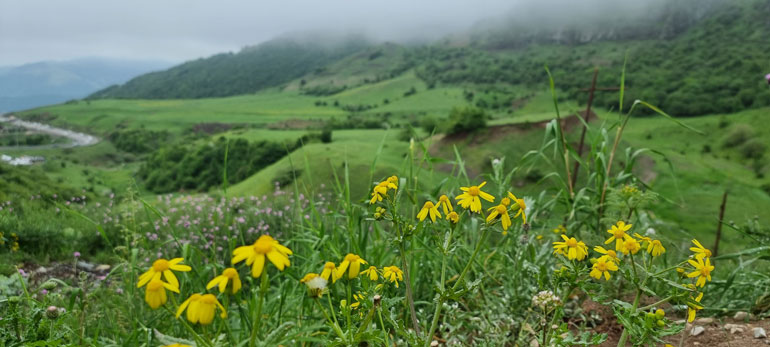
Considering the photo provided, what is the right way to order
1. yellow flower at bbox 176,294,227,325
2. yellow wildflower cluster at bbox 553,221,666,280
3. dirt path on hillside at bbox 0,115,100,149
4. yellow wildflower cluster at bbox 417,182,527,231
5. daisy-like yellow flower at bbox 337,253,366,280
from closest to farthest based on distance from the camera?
yellow flower at bbox 176,294,227,325 < daisy-like yellow flower at bbox 337,253,366,280 < yellow wildflower cluster at bbox 417,182,527,231 < yellow wildflower cluster at bbox 553,221,666,280 < dirt path on hillside at bbox 0,115,100,149

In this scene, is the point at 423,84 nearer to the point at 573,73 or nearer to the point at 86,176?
the point at 573,73

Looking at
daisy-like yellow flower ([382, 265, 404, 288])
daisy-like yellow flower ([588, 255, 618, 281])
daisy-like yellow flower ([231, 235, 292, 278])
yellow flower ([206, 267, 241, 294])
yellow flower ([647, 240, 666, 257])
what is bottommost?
daisy-like yellow flower ([588, 255, 618, 281])

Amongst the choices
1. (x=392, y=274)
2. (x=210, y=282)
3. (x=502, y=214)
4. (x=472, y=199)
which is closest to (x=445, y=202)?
(x=472, y=199)

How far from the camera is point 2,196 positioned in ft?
20.7

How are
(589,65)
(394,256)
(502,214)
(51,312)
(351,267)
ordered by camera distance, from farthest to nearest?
(589,65) < (394,256) < (51,312) < (502,214) < (351,267)

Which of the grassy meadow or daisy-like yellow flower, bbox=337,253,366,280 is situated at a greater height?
daisy-like yellow flower, bbox=337,253,366,280

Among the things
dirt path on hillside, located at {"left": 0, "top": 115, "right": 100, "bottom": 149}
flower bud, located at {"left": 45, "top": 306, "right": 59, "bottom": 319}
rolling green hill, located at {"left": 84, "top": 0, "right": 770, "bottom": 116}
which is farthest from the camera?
dirt path on hillside, located at {"left": 0, "top": 115, "right": 100, "bottom": 149}

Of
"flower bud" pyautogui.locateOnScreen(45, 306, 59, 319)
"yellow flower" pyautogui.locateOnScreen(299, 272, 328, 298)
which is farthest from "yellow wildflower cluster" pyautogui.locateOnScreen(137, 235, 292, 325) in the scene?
"flower bud" pyautogui.locateOnScreen(45, 306, 59, 319)

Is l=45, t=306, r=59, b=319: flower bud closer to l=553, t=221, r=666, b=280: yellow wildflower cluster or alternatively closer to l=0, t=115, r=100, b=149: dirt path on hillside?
l=553, t=221, r=666, b=280: yellow wildflower cluster

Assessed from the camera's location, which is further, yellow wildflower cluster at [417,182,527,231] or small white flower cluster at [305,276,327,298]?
yellow wildflower cluster at [417,182,527,231]

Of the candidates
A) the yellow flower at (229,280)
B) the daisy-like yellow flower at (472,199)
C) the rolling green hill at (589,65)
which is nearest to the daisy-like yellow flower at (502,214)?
the daisy-like yellow flower at (472,199)

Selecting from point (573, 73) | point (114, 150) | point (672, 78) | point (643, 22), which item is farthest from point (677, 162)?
point (643, 22)

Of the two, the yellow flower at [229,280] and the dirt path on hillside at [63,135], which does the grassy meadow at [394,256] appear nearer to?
the yellow flower at [229,280]

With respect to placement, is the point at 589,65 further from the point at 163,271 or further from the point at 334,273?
the point at 163,271
